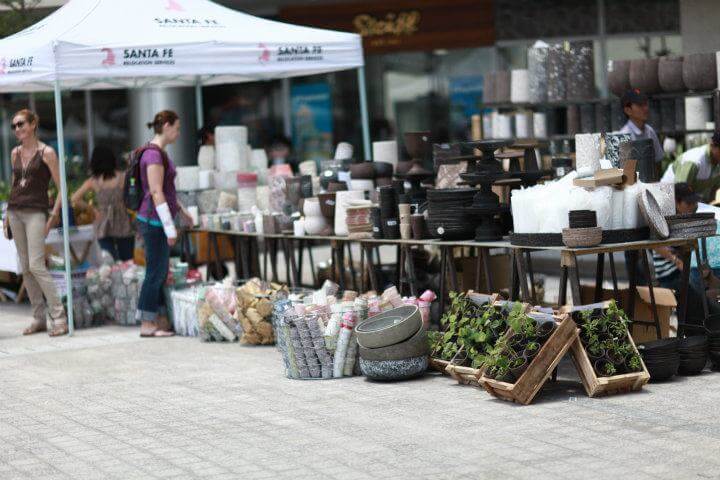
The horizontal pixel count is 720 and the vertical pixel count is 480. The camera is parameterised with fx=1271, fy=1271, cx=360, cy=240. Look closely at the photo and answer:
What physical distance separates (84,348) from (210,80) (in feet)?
14.7

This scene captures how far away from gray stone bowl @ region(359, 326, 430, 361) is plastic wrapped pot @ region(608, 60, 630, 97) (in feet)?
17.2

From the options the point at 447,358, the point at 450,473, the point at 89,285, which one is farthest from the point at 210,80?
the point at 450,473

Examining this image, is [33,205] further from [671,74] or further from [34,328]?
[671,74]

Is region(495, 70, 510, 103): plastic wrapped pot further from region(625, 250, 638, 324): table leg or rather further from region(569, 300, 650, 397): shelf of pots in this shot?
region(569, 300, 650, 397): shelf of pots

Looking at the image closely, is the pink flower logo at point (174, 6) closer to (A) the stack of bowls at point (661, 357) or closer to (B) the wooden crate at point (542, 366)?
(B) the wooden crate at point (542, 366)

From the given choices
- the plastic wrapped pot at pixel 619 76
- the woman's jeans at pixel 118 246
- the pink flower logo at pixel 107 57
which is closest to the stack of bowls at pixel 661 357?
the pink flower logo at pixel 107 57

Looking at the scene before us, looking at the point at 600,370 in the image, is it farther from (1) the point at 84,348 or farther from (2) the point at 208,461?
(1) the point at 84,348

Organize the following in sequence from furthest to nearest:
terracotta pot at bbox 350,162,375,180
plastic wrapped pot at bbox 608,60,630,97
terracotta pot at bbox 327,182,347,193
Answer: plastic wrapped pot at bbox 608,60,630,97 → terracotta pot at bbox 350,162,375,180 → terracotta pot at bbox 327,182,347,193

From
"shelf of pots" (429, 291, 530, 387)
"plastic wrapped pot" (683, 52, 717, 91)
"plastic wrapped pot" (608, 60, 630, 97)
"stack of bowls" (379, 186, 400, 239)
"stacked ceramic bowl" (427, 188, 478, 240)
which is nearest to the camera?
"shelf of pots" (429, 291, 530, 387)

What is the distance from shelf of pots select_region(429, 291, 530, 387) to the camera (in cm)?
757

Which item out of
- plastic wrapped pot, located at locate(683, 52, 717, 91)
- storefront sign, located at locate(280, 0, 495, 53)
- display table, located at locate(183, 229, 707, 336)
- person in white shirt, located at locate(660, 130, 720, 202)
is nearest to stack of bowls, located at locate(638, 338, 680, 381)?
display table, located at locate(183, 229, 707, 336)

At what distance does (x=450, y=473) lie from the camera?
5812 millimetres

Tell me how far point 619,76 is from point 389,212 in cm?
402

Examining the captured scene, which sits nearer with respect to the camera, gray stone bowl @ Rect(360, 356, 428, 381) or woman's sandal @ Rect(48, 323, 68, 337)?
gray stone bowl @ Rect(360, 356, 428, 381)
